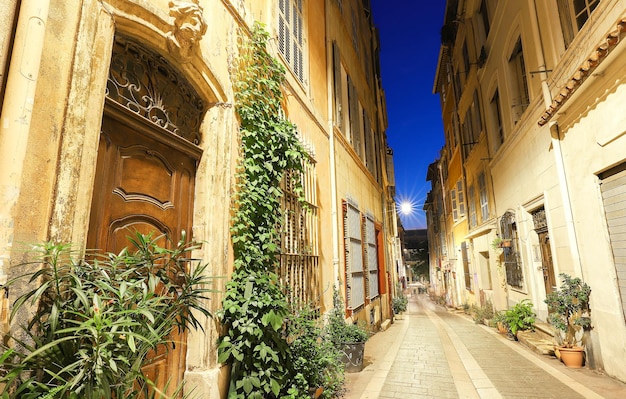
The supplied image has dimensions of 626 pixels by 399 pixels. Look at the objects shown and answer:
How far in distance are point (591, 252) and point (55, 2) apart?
6.69m

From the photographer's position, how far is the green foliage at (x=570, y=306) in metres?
4.96

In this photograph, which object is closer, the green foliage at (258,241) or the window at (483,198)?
the green foliage at (258,241)

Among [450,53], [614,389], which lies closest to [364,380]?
[614,389]

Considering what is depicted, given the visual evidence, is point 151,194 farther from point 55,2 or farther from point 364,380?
point 364,380

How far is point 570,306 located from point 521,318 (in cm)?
285

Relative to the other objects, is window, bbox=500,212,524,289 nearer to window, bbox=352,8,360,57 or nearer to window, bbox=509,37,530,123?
window, bbox=509,37,530,123

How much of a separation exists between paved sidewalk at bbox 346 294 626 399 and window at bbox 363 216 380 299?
177cm

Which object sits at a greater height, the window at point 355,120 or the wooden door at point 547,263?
the window at point 355,120

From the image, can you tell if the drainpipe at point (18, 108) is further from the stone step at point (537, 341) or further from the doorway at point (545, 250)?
the doorway at point (545, 250)

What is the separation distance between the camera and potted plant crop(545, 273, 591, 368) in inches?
196

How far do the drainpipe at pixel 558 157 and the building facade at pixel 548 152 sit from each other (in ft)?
0.05

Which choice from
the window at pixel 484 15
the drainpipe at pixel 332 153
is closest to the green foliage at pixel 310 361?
the drainpipe at pixel 332 153

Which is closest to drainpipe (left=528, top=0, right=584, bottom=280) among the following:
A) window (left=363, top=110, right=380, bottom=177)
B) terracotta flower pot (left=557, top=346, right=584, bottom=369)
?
terracotta flower pot (left=557, top=346, right=584, bottom=369)

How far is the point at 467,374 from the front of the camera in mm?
4992
